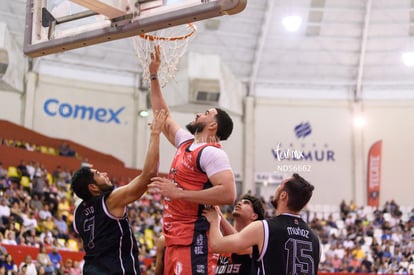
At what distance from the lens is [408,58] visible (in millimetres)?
27438

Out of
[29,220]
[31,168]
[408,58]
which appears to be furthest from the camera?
[408,58]

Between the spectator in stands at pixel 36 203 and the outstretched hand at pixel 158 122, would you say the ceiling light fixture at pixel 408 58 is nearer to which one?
the spectator in stands at pixel 36 203

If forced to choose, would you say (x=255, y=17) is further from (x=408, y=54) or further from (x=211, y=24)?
(x=408, y=54)

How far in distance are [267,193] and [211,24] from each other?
7.41 metres

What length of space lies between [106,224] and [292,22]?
22.5 metres

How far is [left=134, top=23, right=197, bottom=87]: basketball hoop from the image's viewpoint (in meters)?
7.12

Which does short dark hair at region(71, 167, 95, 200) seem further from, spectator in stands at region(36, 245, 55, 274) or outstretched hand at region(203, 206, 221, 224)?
spectator in stands at region(36, 245, 55, 274)

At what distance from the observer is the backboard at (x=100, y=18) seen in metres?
5.18

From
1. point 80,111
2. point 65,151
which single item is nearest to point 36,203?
point 65,151

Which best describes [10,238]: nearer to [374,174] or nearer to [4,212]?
[4,212]

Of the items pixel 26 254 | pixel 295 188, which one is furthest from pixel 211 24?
pixel 295 188

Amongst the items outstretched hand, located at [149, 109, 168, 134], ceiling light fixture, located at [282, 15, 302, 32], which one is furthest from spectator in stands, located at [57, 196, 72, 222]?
outstretched hand, located at [149, 109, 168, 134]

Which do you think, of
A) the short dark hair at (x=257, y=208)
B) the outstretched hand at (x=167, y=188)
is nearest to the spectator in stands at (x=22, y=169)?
the short dark hair at (x=257, y=208)

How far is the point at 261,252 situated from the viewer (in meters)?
4.82
